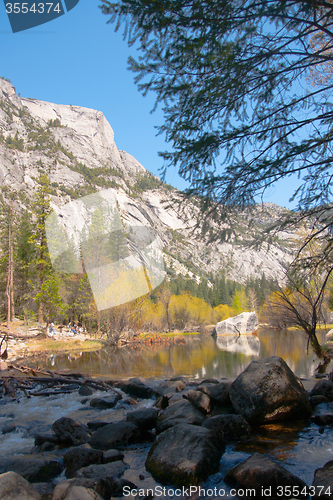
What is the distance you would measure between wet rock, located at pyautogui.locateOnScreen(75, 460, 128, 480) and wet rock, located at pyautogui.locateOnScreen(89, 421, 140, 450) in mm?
865

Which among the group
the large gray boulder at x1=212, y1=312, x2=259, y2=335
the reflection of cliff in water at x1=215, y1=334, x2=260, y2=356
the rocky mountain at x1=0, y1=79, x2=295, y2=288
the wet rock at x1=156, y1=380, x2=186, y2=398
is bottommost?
the large gray boulder at x1=212, y1=312, x2=259, y2=335

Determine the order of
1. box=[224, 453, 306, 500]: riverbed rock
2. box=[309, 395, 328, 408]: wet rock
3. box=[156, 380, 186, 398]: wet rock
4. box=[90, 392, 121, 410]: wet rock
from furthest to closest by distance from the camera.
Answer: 1. box=[156, 380, 186, 398]: wet rock
2. box=[90, 392, 121, 410]: wet rock
3. box=[309, 395, 328, 408]: wet rock
4. box=[224, 453, 306, 500]: riverbed rock

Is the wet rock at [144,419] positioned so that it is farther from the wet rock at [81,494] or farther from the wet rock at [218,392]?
the wet rock at [81,494]

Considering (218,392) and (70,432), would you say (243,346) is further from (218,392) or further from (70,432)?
(70,432)

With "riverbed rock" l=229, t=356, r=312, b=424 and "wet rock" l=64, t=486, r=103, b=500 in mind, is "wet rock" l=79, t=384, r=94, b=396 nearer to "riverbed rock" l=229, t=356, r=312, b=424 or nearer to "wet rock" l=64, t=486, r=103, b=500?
"riverbed rock" l=229, t=356, r=312, b=424

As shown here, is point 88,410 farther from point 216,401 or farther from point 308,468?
point 308,468

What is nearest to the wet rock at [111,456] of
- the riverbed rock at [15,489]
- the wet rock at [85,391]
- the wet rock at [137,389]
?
the riverbed rock at [15,489]

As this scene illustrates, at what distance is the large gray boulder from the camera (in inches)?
1687

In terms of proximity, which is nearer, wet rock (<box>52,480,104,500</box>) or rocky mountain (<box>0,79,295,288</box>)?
wet rock (<box>52,480,104,500</box>)

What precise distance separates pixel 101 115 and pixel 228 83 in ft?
704

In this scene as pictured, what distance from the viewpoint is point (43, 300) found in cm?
2725

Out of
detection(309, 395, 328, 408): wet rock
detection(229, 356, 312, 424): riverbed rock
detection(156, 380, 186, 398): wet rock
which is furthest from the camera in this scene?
detection(156, 380, 186, 398): wet rock

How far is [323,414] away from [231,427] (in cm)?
172

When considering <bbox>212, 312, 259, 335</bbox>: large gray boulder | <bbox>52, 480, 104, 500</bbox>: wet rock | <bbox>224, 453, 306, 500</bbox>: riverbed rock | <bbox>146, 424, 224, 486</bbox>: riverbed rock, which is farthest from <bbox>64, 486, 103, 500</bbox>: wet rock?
<bbox>212, 312, 259, 335</bbox>: large gray boulder
